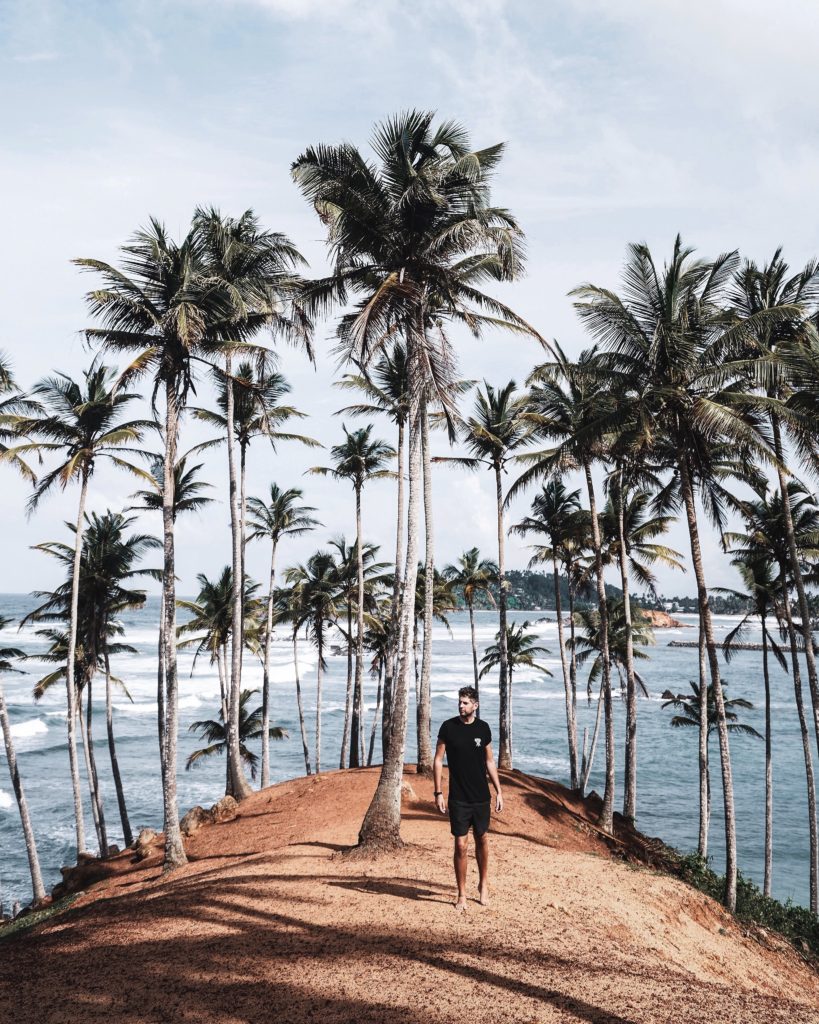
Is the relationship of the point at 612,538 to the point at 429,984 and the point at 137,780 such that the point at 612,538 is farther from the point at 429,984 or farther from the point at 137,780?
the point at 137,780

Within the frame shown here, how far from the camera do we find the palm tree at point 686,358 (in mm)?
15070

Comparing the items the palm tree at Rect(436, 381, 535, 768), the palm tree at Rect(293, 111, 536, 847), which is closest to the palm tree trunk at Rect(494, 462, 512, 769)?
the palm tree at Rect(436, 381, 535, 768)

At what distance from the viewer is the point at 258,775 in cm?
4581

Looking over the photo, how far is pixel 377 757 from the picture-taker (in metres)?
57.2

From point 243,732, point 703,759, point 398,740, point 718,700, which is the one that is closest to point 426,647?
point 398,740

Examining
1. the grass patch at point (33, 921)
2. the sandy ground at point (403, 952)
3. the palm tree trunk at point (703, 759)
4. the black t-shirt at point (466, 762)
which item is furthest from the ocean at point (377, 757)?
the grass patch at point (33, 921)

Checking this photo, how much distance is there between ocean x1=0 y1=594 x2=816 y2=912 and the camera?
32250mm

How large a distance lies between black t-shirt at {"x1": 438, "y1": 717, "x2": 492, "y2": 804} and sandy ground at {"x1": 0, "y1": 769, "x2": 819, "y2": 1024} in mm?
1311

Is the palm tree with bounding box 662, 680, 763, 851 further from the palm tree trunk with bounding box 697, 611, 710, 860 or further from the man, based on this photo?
the man

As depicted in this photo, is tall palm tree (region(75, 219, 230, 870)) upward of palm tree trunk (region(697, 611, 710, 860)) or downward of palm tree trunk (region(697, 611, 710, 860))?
upward

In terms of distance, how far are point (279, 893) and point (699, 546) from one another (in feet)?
37.9

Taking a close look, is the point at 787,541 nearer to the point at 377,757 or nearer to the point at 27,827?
the point at 27,827

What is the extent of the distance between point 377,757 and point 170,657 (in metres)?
46.4

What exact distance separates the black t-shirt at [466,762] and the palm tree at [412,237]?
435 cm
